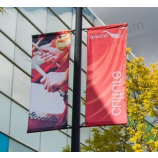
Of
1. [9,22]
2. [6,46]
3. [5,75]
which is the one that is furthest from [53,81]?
[9,22]

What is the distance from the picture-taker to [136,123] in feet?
62.4

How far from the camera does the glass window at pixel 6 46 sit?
19969 millimetres

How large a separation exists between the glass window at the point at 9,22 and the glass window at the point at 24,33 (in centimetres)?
32

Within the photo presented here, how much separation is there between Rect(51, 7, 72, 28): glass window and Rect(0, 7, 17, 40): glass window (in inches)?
140

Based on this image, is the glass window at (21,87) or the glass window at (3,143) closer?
the glass window at (3,143)

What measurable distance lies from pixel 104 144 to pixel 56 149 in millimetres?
4055

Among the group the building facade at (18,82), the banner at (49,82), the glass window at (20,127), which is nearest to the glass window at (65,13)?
the building facade at (18,82)

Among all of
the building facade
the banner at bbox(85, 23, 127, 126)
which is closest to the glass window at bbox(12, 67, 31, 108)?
the building facade

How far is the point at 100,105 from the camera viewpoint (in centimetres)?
1227

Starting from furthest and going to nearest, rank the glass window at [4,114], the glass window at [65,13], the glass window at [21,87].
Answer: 1. the glass window at [65,13]
2. the glass window at [21,87]
3. the glass window at [4,114]

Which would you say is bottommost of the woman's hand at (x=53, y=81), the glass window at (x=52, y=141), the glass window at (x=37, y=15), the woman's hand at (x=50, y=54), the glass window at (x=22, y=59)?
the glass window at (x=52, y=141)

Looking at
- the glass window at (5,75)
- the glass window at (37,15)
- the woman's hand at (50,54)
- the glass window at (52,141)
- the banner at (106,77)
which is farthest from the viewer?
the glass window at (37,15)

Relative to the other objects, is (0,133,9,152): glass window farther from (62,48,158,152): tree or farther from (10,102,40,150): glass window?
(62,48,158,152): tree

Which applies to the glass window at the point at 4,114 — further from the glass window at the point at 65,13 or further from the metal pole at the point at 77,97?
the metal pole at the point at 77,97
